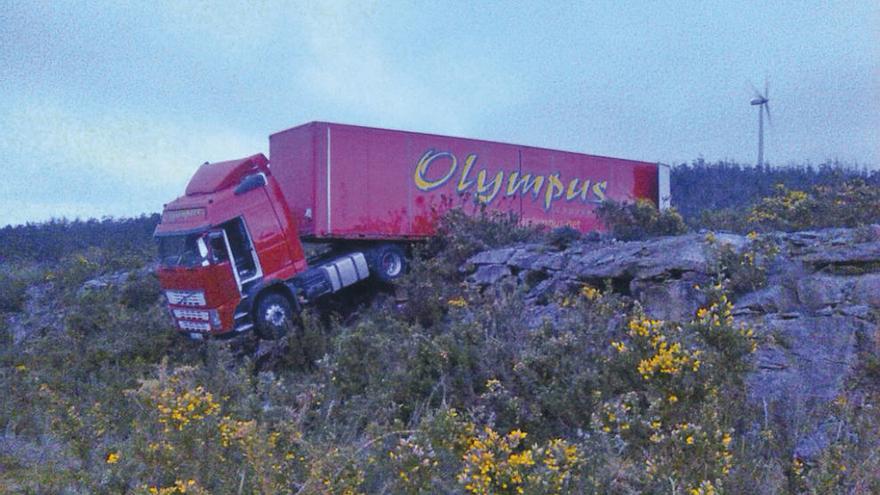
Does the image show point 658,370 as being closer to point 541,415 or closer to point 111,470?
point 541,415

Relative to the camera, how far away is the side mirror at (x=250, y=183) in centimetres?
1320

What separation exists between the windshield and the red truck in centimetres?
2

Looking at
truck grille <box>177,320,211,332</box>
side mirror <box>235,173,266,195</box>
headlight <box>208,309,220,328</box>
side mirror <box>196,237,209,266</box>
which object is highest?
side mirror <box>235,173,266,195</box>

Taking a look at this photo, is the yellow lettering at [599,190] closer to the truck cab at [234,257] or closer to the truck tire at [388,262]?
the truck tire at [388,262]

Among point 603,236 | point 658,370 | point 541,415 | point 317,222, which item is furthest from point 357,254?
point 658,370

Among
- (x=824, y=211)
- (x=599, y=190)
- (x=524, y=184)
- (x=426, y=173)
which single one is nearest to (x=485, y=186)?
(x=524, y=184)

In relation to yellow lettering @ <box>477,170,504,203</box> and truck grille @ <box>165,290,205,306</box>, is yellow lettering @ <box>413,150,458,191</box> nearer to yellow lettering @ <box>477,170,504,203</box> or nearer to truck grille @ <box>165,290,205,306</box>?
yellow lettering @ <box>477,170,504,203</box>

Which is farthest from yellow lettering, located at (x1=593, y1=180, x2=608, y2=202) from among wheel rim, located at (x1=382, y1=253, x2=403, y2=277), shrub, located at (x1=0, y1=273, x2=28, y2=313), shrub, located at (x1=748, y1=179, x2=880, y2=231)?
shrub, located at (x1=0, y1=273, x2=28, y2=313)

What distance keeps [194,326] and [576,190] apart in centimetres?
933

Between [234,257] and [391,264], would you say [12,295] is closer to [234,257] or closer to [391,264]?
[234,257]

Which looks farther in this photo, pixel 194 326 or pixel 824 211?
pixel 194 326

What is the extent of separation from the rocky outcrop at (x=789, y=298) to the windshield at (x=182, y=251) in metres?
4.71

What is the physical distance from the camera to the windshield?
12.6m

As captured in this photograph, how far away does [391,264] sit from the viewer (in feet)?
50.7
